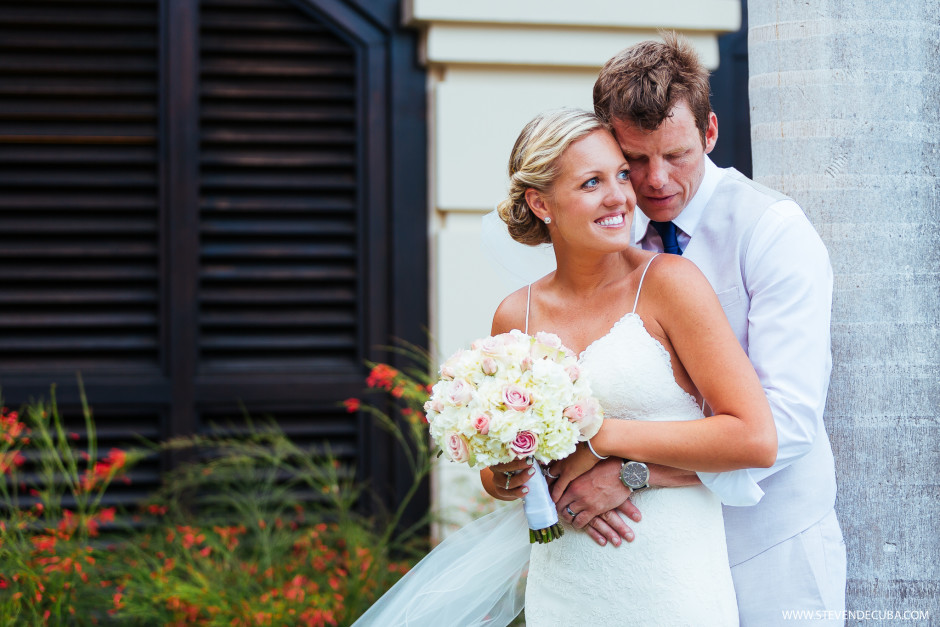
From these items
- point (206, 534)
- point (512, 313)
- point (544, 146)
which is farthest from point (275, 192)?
point (544, 146)

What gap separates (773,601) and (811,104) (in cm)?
129

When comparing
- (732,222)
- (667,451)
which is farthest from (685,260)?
(667,451)

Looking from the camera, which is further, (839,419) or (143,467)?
(143,467)

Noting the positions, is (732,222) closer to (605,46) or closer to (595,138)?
(595,138)

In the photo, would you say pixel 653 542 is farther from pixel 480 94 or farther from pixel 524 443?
Result: pixel 480 94

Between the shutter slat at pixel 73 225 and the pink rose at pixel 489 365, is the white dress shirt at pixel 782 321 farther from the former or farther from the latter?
Result: the shutter slat at pixel 73 225

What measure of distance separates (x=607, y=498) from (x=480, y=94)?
110 inches

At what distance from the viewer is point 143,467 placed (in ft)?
14.3

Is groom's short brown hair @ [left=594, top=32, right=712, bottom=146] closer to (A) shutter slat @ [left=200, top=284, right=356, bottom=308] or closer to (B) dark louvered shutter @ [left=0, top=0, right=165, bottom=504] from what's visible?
(A) shutter slat @ [left=200, top=284, right=356, bottom=308]

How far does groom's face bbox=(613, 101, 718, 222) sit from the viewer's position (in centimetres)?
217

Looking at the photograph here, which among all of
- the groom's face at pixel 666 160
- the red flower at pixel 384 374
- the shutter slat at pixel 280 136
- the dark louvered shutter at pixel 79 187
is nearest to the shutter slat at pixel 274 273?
the dark louvered shutter at pixel 79 187

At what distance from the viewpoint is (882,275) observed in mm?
2320

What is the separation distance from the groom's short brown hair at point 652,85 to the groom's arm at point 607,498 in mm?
830

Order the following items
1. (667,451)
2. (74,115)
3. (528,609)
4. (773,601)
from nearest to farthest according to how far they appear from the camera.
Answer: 1. (667,451)
2. (773,601)
3. (528,609)
4. (74,115)
